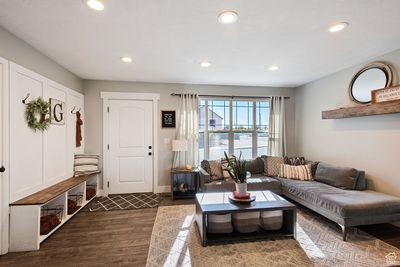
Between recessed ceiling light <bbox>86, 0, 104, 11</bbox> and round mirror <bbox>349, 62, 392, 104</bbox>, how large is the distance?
144 inches

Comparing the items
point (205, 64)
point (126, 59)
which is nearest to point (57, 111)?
point (126, 59)

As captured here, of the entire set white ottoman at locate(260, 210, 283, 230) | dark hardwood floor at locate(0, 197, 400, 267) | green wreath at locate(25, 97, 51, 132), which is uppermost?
green wreath at locate(25, 97, 51, 132)

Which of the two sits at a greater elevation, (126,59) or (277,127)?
(126,59)

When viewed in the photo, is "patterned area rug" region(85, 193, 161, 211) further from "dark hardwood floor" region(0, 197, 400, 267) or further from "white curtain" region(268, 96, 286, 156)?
"white curtain" region(268, 96, 286, 156)

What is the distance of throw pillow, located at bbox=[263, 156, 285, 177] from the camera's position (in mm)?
4091

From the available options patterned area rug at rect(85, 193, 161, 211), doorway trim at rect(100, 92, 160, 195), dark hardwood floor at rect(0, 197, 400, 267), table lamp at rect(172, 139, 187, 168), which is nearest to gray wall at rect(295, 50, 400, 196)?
dark hardwood floor at rect(0, 197, 400, 267)

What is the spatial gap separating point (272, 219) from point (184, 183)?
2247mm

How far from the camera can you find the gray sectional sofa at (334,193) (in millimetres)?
2434

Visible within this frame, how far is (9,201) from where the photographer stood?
225 cm

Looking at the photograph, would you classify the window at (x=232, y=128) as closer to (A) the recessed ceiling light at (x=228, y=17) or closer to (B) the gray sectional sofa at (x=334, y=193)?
(B) the gray sectional sofa at (x=334, y=193)

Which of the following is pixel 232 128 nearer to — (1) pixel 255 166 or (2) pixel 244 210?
(1) pixel 255 166

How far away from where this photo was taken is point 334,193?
9.45ft

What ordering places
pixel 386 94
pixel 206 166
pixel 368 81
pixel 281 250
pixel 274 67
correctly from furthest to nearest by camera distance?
pixel 206 166 < pixel 274 67 < pixel 368 81 < pixel 386 94 < pixel 281 250

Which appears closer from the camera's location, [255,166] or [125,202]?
[125,202]
